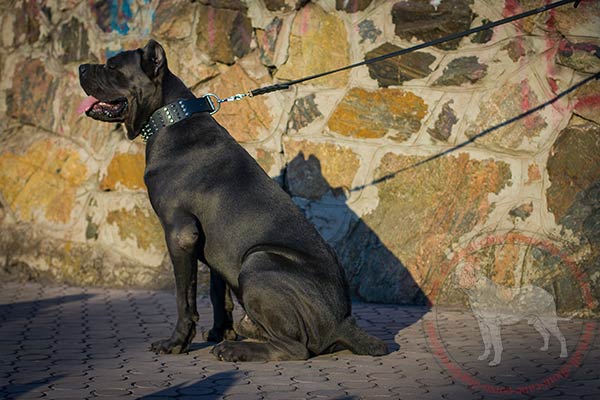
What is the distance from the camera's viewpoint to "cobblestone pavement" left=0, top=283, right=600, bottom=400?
3.83 meters

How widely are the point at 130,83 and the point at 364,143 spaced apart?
2042mm

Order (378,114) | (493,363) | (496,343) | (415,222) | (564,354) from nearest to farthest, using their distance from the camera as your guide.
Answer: (493,363) → (564,354) → (496,343) → (415,222) → (378,114)

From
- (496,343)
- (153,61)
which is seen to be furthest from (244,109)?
(496,343)

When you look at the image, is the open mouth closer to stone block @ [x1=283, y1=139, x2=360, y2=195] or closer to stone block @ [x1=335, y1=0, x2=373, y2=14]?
stone block @ [x1=283, y1=139, x2=360, y2=195]

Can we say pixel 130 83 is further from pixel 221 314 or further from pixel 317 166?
pixel 317 166

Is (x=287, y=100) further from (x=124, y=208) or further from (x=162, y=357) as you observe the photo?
(x=162, y=357)

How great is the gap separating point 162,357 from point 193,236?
25.4 inches

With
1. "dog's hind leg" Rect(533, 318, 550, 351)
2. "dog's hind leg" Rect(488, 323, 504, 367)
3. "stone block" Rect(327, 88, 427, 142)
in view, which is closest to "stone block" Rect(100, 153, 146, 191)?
"stone block" Rect(327, 88, 427, 142)

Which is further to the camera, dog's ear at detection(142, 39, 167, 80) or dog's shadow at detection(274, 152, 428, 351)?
dog's shadow at detection(274, 152, 428, 351)

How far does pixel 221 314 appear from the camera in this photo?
514 cm

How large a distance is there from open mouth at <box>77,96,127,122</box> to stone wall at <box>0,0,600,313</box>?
185 cm

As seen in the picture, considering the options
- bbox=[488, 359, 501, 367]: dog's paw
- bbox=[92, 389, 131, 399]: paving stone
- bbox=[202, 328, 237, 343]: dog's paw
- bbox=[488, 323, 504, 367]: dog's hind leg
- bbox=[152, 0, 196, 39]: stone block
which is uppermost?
bbox=[152, 0, 196, 39]: stone block

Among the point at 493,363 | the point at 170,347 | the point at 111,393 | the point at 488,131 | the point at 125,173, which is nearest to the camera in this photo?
the point at 111,393

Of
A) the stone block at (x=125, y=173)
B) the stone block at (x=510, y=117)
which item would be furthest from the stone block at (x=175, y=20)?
the stone block at (x=510, y=117)
